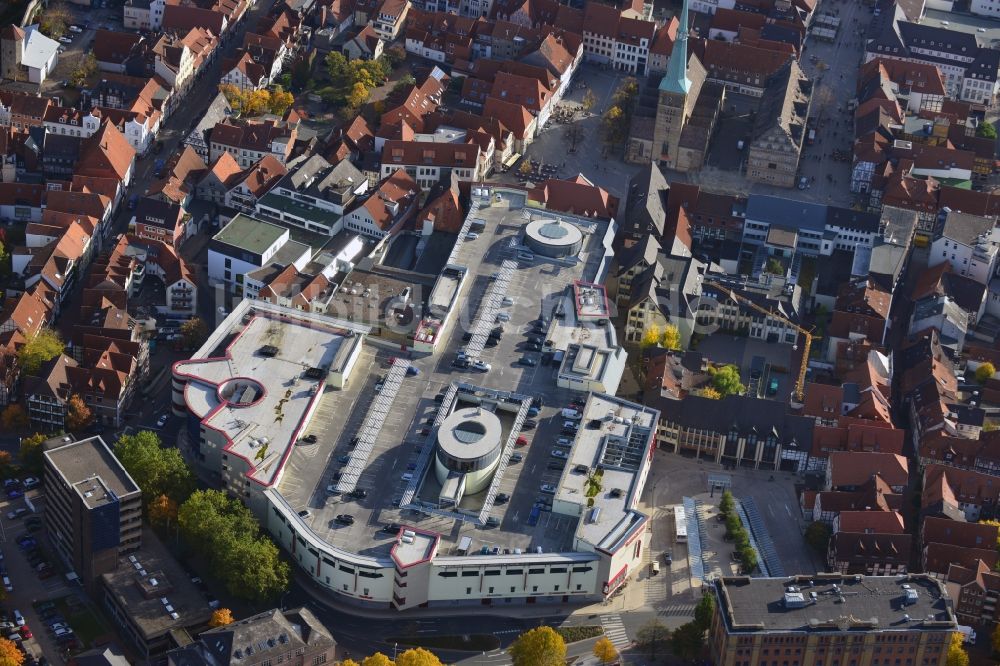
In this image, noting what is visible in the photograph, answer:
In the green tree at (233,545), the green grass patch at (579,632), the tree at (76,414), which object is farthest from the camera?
the tree at (76,414)

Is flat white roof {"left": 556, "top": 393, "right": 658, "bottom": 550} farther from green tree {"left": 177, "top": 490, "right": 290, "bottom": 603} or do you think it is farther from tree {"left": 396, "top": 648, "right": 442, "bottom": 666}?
green tree {"left": 177, "top": 490, "right": 290, "bottom": 603}

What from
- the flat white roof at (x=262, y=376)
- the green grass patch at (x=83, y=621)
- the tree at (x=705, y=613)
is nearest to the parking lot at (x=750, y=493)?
the tree at (x=705, y=613)

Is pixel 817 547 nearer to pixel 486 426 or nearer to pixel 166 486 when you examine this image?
pixel 486 426

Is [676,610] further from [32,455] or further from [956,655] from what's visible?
[32,455]

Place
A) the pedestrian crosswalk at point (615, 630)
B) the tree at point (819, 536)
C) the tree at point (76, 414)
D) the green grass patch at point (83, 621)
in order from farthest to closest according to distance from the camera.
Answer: the tree at point (76, 414) < the tree at point (819, 536) < the pedestrian crosswalk at point (615, 630) < the green grass patch at point (83, 621)

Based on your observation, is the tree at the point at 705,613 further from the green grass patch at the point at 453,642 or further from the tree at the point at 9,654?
the tree at the point at 9,654

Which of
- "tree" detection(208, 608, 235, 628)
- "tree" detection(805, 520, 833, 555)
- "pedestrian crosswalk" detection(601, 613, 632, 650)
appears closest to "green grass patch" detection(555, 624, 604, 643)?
"pedestrian crosswalk" detection(601, 613, 632, 650)

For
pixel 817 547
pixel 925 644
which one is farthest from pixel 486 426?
pixel 925 644
